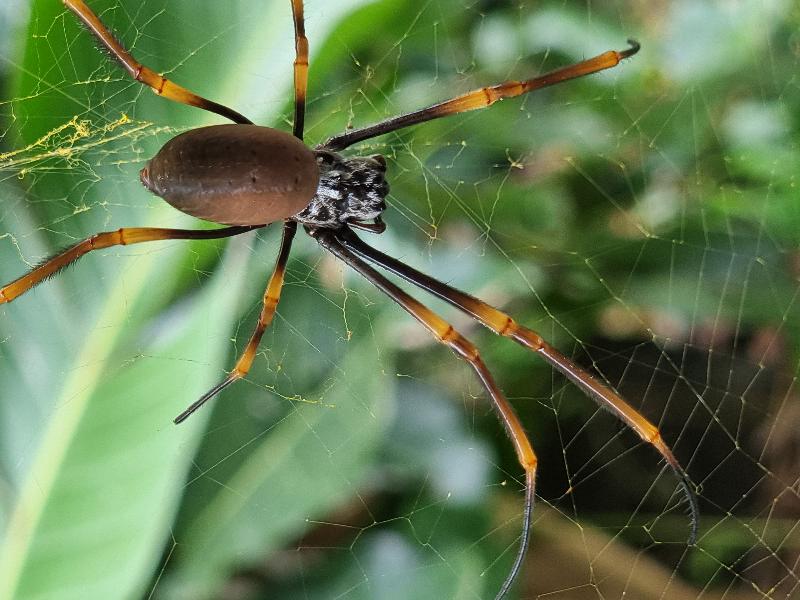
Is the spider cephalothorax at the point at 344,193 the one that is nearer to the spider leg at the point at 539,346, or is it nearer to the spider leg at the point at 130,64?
the spider leg at the point at 539,346

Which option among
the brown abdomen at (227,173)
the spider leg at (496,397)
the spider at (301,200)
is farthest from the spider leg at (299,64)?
the spider leg at (496,397)

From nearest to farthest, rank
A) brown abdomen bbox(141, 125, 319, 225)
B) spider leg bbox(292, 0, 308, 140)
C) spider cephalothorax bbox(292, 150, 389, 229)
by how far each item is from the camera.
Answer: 1. brown abdomen bbox(141, 125, 319, 225)
2. spider leg bbox(292, 0, 308, 140)
3. spider cephalothorax bbox(292, 150, 389, 229)

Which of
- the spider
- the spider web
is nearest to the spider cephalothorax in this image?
the spider

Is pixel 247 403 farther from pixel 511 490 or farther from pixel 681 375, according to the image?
pixel 681 375

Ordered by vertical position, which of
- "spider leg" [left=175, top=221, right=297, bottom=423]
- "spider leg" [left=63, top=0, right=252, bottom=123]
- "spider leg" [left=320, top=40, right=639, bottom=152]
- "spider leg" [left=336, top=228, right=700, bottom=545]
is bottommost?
"spider leg" [left=336, top=228, right=700, bottom=545]

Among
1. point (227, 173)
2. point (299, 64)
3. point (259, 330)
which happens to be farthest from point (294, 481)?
point (299, 64)

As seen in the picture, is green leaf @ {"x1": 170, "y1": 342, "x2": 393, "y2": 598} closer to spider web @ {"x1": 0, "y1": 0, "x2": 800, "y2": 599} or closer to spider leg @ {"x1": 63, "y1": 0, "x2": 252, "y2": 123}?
spider web @ {"x1": 0, "y1": 0, "x2": 800, "y2": 599}
